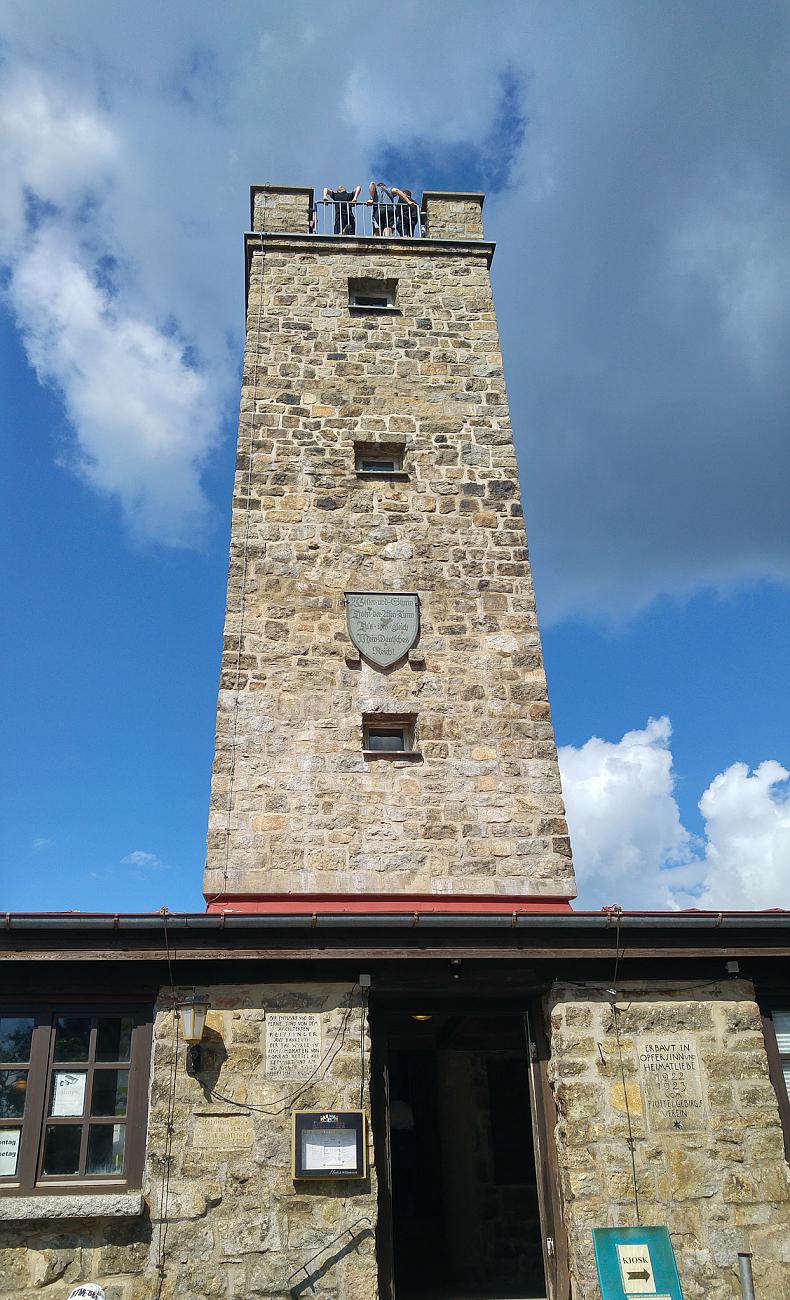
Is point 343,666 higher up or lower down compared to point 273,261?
lower down

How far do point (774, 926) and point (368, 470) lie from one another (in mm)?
6188

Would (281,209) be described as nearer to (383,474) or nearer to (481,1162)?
(383,474)

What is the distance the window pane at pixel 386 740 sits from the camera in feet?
28.6

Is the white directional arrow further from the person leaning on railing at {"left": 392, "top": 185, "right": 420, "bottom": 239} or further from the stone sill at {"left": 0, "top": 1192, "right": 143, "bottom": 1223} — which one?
the person leaning on railing at {"left": 392, "top": 185, "right": 420, "bottom": 239}

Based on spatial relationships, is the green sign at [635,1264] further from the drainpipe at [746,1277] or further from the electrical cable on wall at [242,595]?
the electrical cable on wall at [242,595]

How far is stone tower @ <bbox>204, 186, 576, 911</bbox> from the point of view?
8.04 m

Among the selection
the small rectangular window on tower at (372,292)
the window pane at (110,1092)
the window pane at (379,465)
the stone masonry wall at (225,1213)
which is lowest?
the stone masonry wall at (225,1213)

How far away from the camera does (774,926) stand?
20.6 feet

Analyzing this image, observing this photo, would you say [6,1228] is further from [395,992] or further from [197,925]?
[395,992]

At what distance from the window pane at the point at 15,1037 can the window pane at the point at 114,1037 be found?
438 millimetres

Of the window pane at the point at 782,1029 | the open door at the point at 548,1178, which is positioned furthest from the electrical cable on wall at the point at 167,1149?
the window pane at the point at 782,1029

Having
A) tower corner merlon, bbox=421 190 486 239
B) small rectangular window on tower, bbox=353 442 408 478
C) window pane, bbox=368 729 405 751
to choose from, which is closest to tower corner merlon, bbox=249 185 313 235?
tower corner merlon, bbox=421 190 486 239

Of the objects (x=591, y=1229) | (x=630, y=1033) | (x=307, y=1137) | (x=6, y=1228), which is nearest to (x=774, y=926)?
(x=630, y=1033)

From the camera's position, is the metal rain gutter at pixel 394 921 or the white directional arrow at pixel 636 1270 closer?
the white directional arrow at pixel 636 1270
